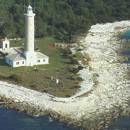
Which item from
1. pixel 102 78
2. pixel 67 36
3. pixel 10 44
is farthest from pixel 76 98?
pixel 67 36

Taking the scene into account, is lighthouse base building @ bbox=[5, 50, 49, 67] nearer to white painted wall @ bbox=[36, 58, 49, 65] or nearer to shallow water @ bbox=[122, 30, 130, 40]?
white painted wall @ bbox=[36, 58, 49, 65]

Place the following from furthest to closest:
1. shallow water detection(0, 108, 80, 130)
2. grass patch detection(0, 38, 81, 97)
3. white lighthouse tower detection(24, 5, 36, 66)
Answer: white lighthouse tower detection(24, 5, 36, 66), grass patch detection(0, 38, 81, 97), shallow water detection(0, 108, 80, 130)

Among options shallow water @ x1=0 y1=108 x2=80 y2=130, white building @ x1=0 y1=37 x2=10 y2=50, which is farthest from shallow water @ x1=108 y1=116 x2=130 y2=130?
white building @ x1=0 y1=37 x2=10 y2=50

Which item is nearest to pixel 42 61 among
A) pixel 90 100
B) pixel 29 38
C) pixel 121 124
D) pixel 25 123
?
pixel 29 38

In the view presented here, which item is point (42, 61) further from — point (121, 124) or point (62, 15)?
point (62, 15)

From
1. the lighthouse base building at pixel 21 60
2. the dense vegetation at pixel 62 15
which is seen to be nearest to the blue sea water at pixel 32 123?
the lighthouse base building at pixel 21 60

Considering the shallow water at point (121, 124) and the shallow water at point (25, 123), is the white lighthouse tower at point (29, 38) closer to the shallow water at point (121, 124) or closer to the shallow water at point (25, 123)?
the shallow water at point (25, 123)

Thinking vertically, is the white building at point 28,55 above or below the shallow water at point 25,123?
above

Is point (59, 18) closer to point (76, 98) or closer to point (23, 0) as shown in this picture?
point (23, 0)
